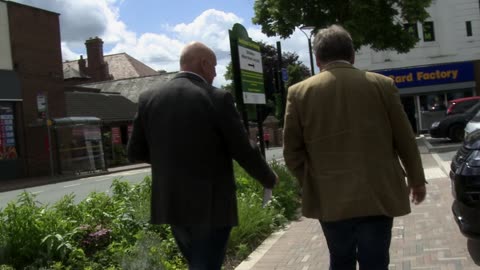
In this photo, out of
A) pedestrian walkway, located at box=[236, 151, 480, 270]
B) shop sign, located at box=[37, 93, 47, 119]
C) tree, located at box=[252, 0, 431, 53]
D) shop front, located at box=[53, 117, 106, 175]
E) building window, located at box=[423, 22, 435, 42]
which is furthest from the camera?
building window, located at box=[423, 22, 435, 42]

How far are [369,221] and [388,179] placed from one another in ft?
0.82

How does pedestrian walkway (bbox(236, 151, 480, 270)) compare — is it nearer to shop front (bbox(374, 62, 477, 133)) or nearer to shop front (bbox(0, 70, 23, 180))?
shop front (bbox(0, 70, 23, 180))

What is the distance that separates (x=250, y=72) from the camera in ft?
33.9

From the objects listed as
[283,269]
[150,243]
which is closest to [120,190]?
[150,243]

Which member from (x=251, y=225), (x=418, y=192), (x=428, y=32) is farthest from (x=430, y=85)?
(x=418, y=192)

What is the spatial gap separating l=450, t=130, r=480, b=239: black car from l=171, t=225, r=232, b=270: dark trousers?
7.53 feet

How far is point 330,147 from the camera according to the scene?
10.5ft

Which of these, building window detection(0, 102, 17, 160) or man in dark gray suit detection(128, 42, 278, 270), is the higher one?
building window detection(0, 102, 17, 160)

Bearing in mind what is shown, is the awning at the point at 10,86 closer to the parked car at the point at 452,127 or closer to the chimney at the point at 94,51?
the parked car at the point at 452,127

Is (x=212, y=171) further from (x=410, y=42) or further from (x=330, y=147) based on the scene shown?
(x=410, y=42)

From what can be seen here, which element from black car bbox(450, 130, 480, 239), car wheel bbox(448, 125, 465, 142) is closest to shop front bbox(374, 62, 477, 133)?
car wheel bbox(448, 125, 465, 142)

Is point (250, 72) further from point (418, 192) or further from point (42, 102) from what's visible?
point (42, 102)

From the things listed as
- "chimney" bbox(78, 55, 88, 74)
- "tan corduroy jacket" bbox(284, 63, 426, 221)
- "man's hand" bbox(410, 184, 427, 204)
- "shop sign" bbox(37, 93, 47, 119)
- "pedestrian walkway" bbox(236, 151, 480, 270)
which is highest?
"chimney" bbox(78, 55, 88, 74)

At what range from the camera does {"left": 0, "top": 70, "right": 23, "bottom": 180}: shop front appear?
2873 cm
